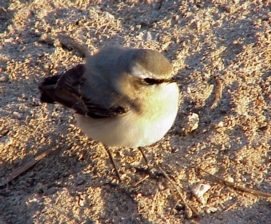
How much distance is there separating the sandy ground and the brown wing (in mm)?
451

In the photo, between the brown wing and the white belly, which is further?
the brown wing

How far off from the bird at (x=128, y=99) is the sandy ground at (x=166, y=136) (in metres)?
0.34

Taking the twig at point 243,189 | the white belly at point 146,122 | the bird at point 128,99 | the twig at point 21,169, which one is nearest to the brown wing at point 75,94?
the bird at point 128,99

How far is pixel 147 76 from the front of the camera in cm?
551

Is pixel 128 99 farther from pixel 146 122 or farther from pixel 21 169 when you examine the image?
pixel 21 169

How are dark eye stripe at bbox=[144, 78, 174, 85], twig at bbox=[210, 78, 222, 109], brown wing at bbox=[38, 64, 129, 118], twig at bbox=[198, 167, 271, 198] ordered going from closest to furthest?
dark eye stripe at bbox=[144, 78, 174, 85] < twig at bbox=[198, 167, 271, 198] < brown wing at bbox=[38, 64, 129, 118] < twig at bbox=[210, 78, 222, 109]

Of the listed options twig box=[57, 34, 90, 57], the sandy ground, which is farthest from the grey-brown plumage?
twig box=[57, 34, 90, 57]

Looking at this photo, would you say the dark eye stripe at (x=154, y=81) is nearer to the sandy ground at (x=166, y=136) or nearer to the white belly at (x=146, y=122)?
the white belly at (x=146, y=122)

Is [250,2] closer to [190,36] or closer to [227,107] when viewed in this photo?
[190,36]

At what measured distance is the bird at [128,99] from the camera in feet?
18.2

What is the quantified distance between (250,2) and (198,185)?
322 cm

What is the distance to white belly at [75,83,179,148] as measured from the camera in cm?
561

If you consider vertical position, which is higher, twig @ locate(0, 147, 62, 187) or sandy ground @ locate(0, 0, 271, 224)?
sandy ground @ locate(0, 0, 271, 224)

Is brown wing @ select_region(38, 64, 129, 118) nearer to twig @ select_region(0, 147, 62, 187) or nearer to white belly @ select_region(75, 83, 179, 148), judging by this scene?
white belly @ select_region(75, 83, 179, 148)
